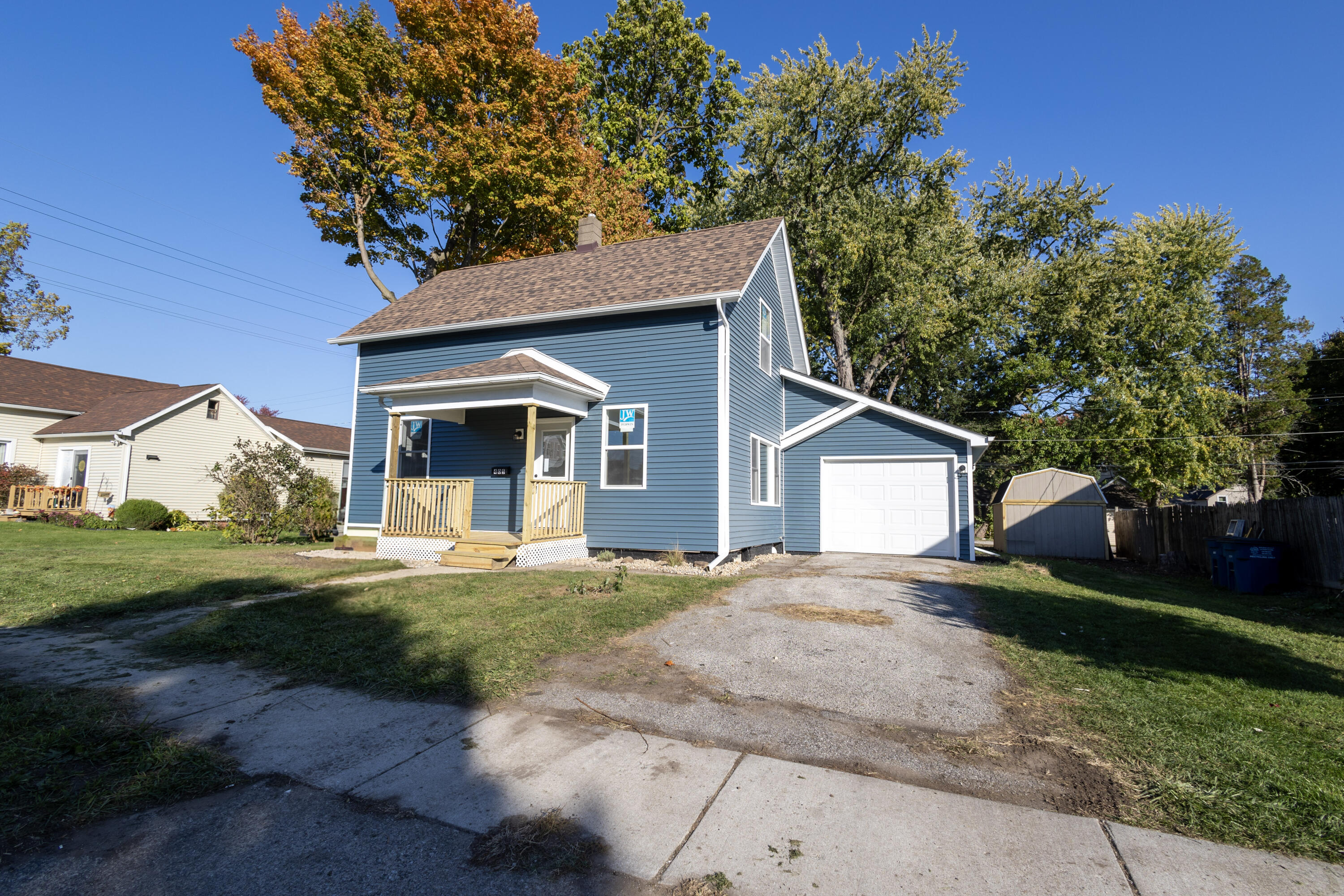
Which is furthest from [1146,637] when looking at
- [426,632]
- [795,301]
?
[795,301]

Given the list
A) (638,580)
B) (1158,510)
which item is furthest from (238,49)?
(1158,510)

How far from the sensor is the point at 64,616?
6371 mm

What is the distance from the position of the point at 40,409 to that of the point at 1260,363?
58665 millimetres

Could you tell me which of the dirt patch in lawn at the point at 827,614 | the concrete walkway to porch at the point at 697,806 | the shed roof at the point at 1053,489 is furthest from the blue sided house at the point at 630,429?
the concrete walkway to porch at the point at 697,806

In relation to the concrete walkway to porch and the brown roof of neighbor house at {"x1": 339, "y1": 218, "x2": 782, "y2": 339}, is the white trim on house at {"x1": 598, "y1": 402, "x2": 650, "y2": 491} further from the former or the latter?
the concrete walkway to porch

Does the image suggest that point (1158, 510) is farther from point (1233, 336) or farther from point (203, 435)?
point (203, 435)

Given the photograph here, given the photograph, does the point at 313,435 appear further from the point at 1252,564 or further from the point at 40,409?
the point at 1252,564

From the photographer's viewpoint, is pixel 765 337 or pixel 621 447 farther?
pixel 765 337

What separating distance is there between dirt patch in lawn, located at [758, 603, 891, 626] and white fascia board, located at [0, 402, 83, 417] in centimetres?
2997

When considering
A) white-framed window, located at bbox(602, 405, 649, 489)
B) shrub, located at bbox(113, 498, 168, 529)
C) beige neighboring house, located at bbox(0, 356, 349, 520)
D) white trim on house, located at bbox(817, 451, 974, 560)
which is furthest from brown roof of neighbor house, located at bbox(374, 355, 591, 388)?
beige neighboring house, located at bbox(0, 356, 349, 520)

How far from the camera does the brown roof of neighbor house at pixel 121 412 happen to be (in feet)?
74.4

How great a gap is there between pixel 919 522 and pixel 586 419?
300 inches

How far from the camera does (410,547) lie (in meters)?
11.6

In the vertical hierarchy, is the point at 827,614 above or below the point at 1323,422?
below
